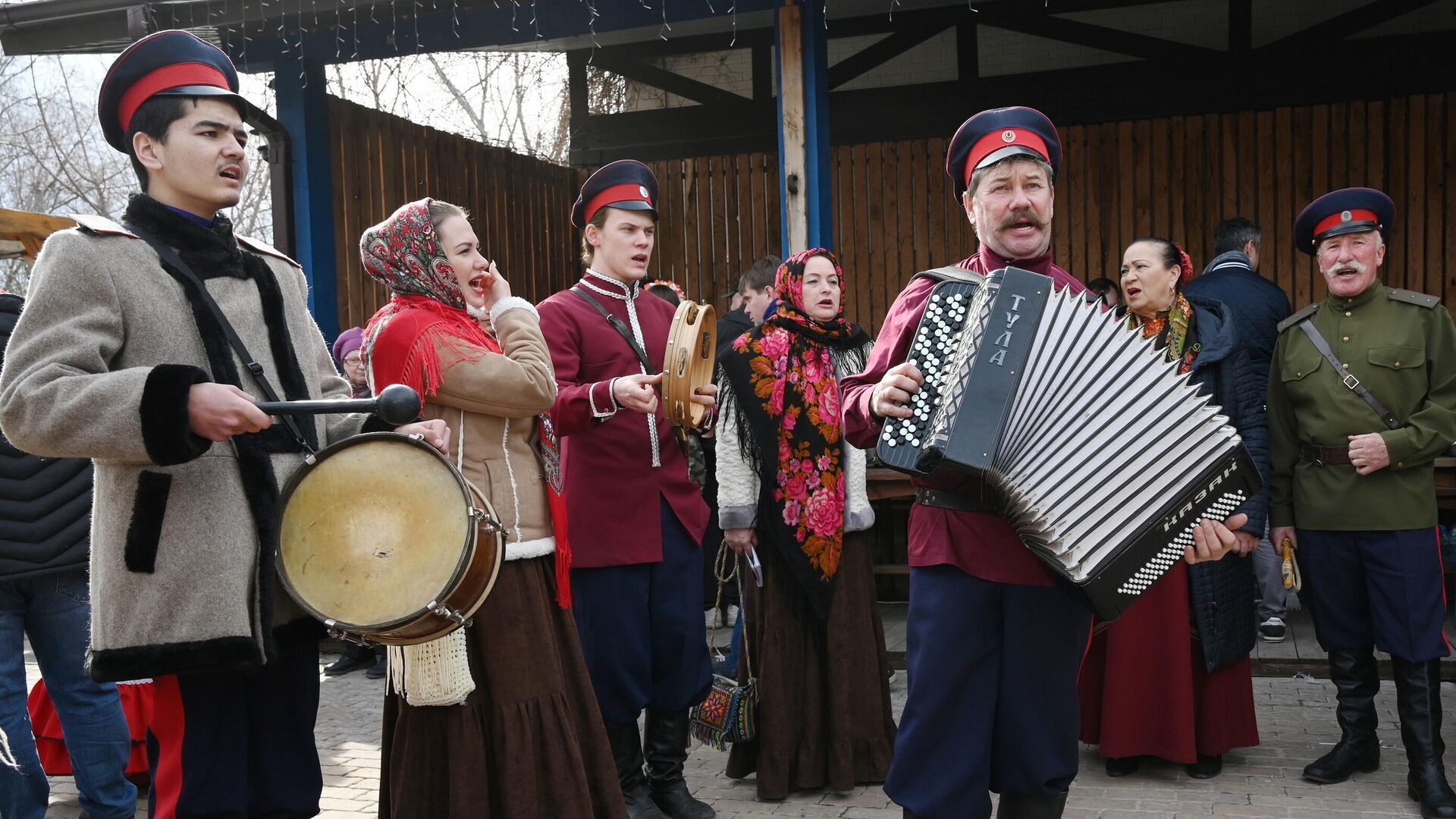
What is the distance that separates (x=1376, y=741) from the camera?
14.4ft

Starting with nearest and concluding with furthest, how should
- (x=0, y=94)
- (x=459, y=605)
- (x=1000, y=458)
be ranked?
1. (x=1000, y=458)
2. (x=459, y=605)
3. (x=0, y=94)

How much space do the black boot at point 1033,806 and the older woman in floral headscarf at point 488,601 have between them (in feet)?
3.51

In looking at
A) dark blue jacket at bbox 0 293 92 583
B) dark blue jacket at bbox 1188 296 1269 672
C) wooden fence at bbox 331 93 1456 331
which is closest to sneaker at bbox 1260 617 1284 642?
dark blue jacket at bbox 1188 296 1269 672

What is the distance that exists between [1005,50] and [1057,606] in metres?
7.96

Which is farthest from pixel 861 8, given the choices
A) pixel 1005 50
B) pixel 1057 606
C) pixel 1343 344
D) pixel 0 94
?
pixel 0 94

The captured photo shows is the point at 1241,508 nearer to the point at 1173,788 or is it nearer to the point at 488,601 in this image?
the point at 1173,788

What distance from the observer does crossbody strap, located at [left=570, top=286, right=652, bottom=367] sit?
4.00 meters

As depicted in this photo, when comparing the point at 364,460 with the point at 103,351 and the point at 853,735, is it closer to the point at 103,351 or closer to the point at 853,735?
the point at 103,351

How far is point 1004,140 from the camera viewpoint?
277 centimetres

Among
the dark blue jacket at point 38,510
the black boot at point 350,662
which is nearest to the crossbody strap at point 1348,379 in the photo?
the dark blue jacket at point 38,510

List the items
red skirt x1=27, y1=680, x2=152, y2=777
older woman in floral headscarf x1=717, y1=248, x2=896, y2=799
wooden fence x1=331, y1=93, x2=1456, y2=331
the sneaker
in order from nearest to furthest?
older woman in floral headscarf x1=717, y1=248, x2=896, y2=799
red skirt x1=27, y1=680, x2=152, y2=777
the sneaker
wooden fence x1=331, y1=93, x2=1456, y2=331

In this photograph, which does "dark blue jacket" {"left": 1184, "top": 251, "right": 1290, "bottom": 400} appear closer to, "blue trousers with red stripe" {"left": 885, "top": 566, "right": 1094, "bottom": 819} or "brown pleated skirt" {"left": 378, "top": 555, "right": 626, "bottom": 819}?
"blue trousers with red stripe" {"left": 885, "top": 566, "right": 1094, "bottom": 819}

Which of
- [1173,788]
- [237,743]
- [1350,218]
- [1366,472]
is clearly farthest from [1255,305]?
[237,743]

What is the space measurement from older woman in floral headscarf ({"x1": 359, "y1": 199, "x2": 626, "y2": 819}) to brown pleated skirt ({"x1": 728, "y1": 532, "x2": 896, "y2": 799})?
1.16 m
